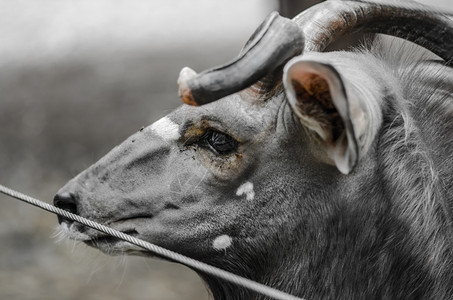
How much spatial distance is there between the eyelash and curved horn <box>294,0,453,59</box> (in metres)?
0.43

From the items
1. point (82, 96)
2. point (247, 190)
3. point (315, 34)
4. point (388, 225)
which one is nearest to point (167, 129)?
point (247, 190)

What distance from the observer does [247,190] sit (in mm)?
2645

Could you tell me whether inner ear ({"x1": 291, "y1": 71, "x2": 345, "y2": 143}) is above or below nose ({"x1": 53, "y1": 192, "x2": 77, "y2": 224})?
above

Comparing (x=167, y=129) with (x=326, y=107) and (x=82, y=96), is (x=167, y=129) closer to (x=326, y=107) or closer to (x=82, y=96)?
(x=326, y=107)

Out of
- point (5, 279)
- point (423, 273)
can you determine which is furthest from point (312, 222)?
point (5, 279)

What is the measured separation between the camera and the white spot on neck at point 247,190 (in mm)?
2643

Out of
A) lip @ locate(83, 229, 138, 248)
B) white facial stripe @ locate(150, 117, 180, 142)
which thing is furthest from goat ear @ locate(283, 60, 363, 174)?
lip @ locate(83, 229, 138, 248)

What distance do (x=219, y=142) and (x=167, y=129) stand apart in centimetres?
23

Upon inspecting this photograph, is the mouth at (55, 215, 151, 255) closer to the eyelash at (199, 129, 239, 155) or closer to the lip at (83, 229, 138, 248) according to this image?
the lip at (83, 229, 138, 248)

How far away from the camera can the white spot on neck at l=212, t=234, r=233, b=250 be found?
2697mm

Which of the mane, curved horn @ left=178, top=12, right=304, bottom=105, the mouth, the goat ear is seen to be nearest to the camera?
the goat ear

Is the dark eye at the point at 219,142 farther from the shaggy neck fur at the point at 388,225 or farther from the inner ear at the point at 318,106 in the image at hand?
the inner ear at the point at 318,106

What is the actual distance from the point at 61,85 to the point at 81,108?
52 centimetres

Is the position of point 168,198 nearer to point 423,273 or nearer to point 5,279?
point 423,273
